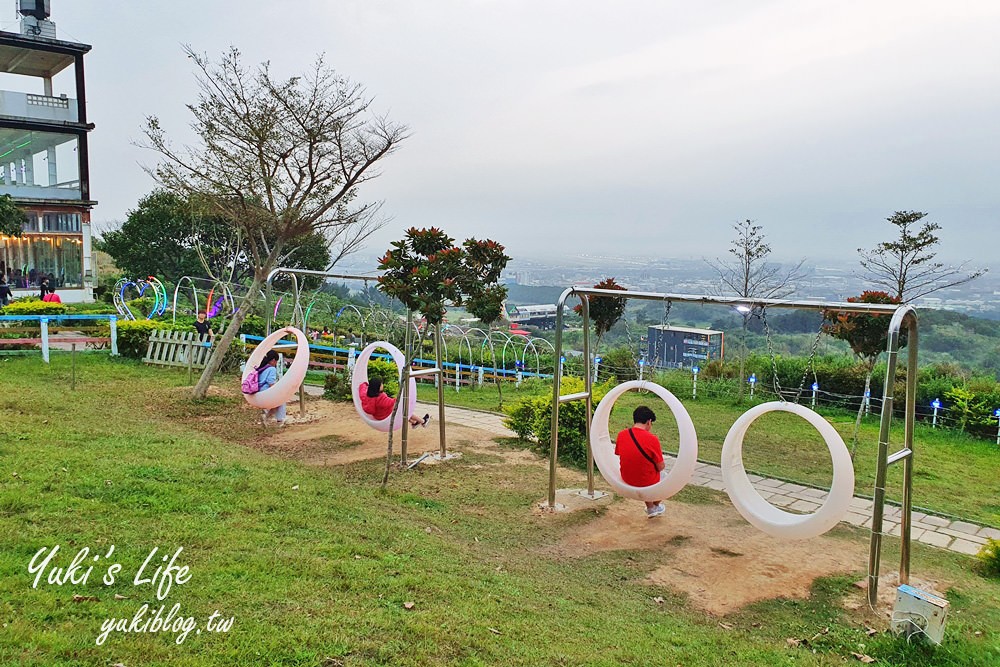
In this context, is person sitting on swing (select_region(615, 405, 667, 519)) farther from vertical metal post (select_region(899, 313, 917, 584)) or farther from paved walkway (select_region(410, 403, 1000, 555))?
vertical metal post (select_region(899, 313, 917, 584))

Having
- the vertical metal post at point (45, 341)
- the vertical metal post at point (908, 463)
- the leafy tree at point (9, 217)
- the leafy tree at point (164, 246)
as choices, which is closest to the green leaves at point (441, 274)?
the vertical metal post at point (908, 463)

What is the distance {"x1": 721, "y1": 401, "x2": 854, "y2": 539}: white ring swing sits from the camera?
557 centimetres

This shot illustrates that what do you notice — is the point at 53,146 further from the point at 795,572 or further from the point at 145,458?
the point at 795,572

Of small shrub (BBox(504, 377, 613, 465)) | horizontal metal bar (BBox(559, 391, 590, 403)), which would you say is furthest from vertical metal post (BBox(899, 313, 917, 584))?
small shrub (BBox(504, 377, 613, 465))

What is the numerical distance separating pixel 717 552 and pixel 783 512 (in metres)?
0.84

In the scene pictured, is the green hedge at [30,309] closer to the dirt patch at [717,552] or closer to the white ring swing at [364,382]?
the white ring swing at [364,382]

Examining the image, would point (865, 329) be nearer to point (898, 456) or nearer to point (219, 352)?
point (898, 456)

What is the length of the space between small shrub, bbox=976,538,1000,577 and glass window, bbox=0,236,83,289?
93.3ft

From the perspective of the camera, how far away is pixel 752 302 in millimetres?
6352

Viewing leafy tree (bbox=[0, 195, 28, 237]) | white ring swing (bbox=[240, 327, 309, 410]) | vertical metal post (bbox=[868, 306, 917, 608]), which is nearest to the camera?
vertical metal post (bbox=[868, 306, 917, 608])

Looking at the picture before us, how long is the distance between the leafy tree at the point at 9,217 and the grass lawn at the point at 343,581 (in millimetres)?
15476

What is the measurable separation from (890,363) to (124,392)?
460 inches

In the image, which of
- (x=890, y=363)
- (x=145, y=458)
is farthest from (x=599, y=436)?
(x=145, y=458)

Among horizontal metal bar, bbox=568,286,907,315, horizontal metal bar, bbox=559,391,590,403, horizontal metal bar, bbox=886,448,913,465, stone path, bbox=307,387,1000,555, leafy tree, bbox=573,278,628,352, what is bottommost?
stone path, bbox=307,387,1000,555
